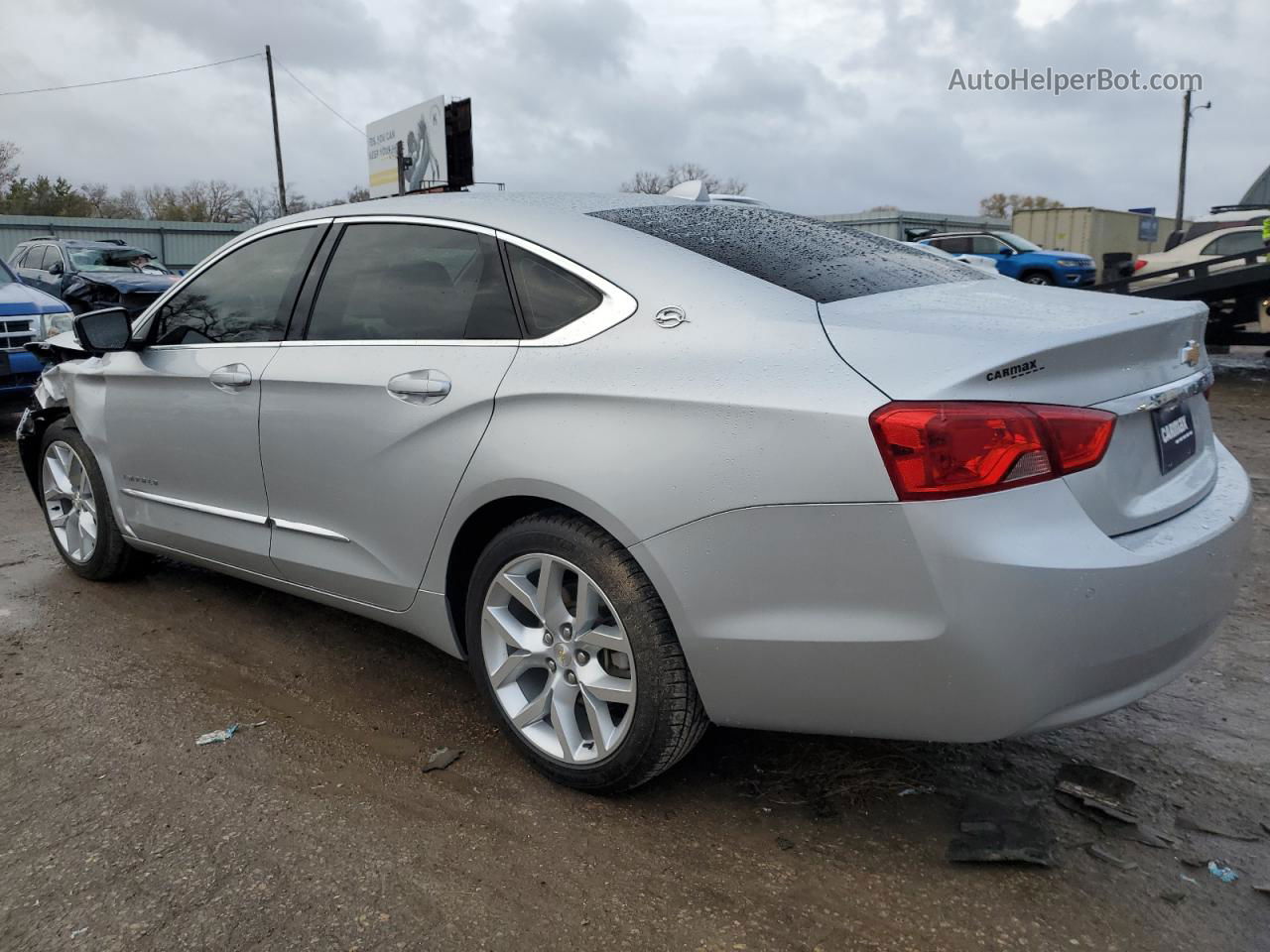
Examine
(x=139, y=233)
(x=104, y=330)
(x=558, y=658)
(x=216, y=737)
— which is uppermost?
(x=139, y=233)

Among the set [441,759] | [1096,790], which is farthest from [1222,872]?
[441,759]

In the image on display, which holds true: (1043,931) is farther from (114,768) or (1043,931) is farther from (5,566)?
(5,566)

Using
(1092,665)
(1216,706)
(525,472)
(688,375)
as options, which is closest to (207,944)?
(525,472)

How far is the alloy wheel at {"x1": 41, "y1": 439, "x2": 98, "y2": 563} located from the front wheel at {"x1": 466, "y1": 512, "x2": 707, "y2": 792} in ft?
8.25

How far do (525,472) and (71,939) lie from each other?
141cm

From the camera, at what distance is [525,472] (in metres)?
2.52

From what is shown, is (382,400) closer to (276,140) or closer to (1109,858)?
(1109,858)

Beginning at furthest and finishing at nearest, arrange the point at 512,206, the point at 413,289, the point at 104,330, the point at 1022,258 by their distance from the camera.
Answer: the point at 1022,258
the point at 104,330
the point at 413,289
the point at 512,206

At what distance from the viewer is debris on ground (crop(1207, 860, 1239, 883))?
7.55 ft

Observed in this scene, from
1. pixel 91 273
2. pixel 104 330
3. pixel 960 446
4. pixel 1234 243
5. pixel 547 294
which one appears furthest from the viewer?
pixel 1234 243

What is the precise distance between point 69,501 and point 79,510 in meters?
0.10

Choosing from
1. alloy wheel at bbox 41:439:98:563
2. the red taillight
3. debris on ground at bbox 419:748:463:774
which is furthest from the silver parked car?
alloy wheel at bbox 41:439:98:563

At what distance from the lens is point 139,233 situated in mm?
32719

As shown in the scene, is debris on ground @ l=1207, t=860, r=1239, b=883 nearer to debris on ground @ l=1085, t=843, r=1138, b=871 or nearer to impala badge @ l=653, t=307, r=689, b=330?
A: debris on ground @ l=1085, t=843, r=1138, b=871
